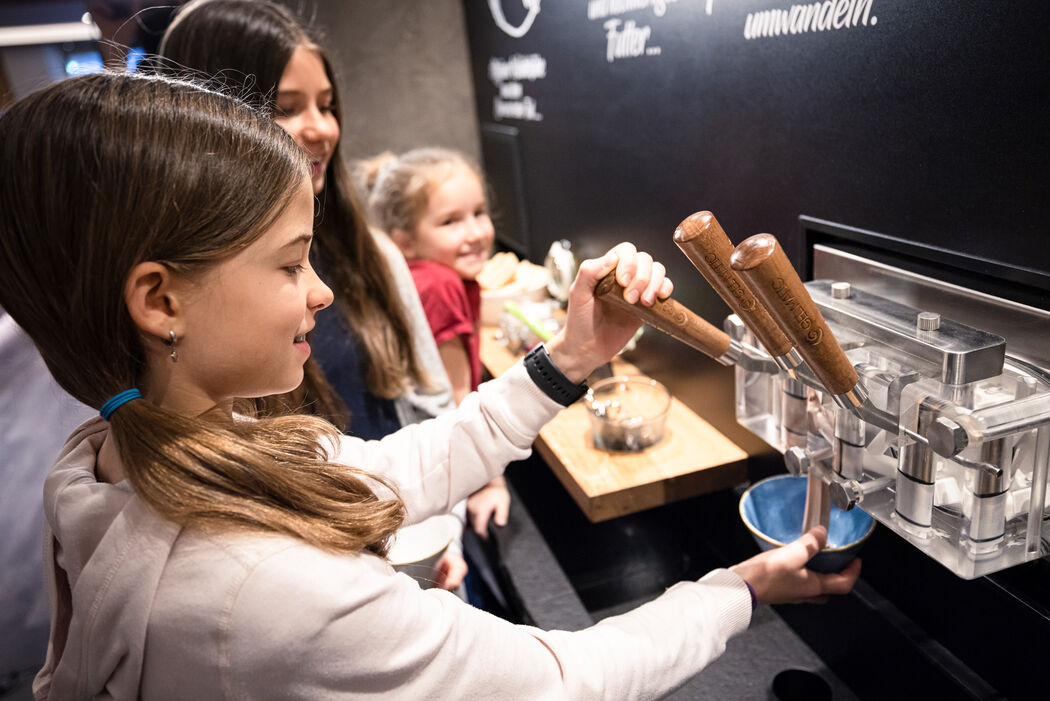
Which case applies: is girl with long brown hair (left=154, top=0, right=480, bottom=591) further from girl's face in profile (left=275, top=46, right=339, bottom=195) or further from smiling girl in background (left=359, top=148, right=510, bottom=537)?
smiling girl in background (left=359, top=148, right=510, bottom=537)

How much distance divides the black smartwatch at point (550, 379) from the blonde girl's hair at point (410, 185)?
102 cm

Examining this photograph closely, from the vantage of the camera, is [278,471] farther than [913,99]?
No

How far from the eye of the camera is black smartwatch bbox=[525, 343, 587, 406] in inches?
39.3

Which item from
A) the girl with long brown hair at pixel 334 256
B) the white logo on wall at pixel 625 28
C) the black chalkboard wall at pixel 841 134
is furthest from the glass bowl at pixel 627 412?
the white logo on wall at pixel 625 28

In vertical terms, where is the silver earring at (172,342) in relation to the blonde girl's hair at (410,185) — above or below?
above

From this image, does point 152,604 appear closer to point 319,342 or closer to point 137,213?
point 137,213

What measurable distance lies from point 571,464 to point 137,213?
2.88 ft

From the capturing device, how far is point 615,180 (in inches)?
63.1

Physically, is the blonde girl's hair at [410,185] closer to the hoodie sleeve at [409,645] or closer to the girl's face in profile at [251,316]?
the girl's face in profile at [251,316]

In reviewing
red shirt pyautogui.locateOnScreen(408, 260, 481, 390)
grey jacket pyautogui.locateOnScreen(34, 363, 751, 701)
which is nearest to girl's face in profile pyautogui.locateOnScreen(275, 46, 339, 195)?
red shirt pyautogui.locateOnScreen(408, 260, 481, 390)

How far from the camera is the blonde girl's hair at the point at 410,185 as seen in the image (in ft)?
6.34

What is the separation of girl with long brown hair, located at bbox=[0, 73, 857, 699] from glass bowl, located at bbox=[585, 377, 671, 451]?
608mm

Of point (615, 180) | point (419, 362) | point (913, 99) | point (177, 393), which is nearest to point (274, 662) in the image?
point (177, 393)

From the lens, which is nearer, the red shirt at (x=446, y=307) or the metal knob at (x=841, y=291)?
the metal knob at (x=841, y=291)
